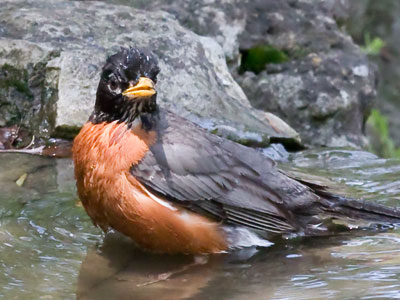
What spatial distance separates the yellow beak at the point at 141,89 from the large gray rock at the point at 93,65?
1.55 m

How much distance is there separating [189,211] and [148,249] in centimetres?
28

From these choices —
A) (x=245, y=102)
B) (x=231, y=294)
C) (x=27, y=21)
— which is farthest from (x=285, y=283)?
(x=27, y=21)

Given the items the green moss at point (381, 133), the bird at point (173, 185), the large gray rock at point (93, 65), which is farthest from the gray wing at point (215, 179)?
the green moss at point (381, 133)

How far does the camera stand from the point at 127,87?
3.78 meters

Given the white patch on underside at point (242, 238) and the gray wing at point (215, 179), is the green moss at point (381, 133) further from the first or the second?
the white patch on underside at point (242, 238)

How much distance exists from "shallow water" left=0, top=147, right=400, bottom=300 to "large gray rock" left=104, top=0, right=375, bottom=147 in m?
2.32

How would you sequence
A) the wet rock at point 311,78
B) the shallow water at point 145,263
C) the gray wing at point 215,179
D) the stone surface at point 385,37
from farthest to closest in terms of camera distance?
the stone surface at point 385,37 → the wet rock at point 311,78 → the gray wing at point 215,179 → the shallow water at point 145,263

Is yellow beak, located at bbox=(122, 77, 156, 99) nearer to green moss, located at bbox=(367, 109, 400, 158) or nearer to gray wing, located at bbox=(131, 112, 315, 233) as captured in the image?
gray wing, located at bbox=(131, 112, 315, 233)

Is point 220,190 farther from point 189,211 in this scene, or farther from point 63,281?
point 63,281

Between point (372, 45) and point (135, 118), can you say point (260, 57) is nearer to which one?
point (372, 45)

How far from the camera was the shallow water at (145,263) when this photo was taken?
3.12 meters

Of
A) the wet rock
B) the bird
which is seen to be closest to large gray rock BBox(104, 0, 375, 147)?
the wet rock

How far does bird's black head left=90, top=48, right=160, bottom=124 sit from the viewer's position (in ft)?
12.2

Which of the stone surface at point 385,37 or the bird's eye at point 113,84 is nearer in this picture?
the bird's eye at point 113,84
